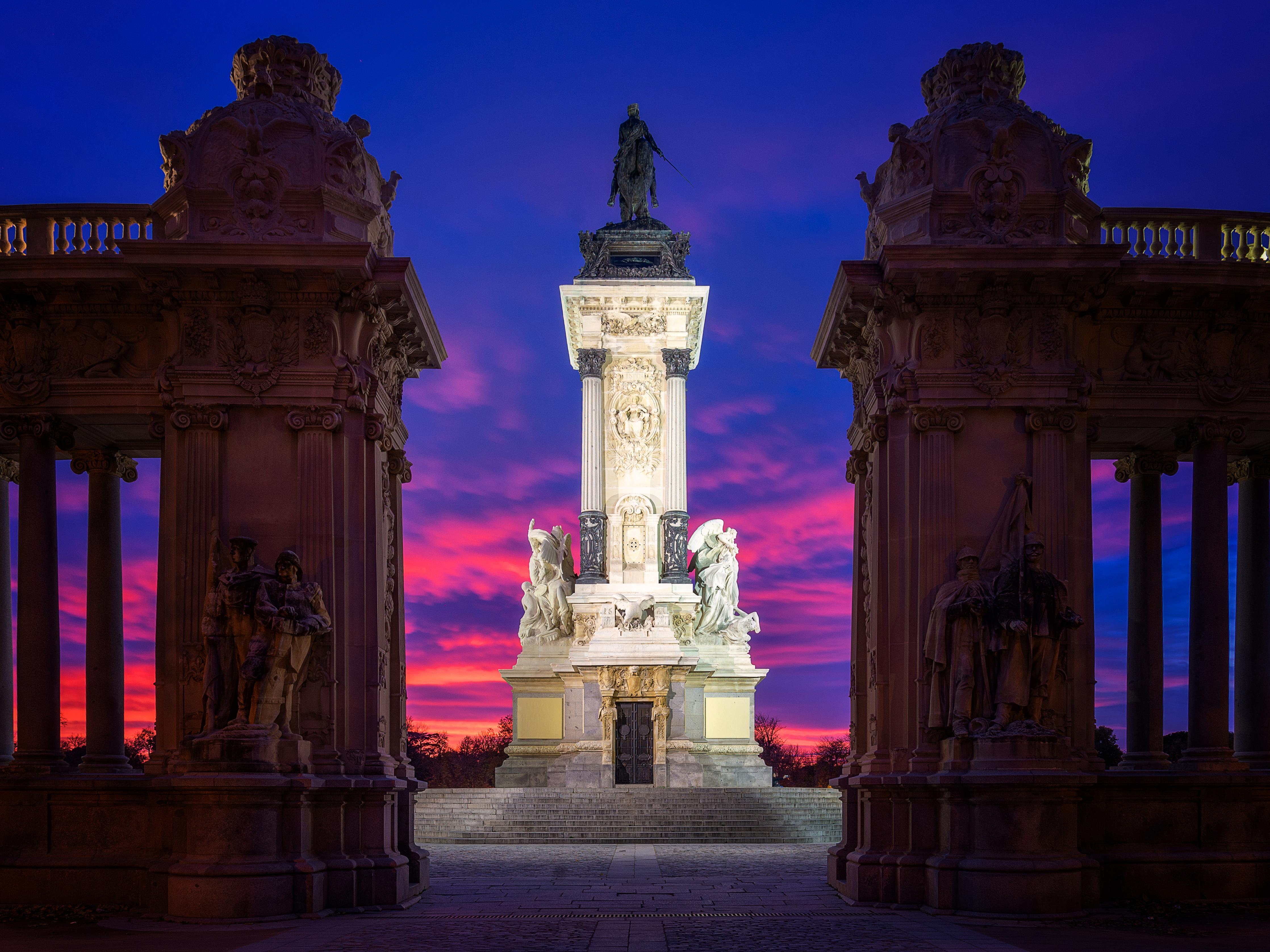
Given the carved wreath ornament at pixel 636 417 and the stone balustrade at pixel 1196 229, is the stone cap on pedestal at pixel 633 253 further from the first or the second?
the stone balustrade at pixel 1196 229

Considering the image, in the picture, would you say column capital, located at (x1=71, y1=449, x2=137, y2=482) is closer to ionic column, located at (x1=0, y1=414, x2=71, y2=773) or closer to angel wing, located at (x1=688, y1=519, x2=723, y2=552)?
ionic column, located at (x1=0, y1=414, x2=71, y2=773)

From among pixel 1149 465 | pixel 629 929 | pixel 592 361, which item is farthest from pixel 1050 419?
pixel 592 361

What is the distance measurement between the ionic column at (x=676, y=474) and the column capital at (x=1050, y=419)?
20621 mm

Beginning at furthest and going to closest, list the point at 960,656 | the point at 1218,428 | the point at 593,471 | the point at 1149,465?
the point at 593,471 → the point at 1149,465 → the point at 1218,428 → the point at 960,656

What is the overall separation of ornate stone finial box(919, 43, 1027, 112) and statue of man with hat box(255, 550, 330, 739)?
10854 mm

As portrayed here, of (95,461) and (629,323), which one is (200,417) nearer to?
(95,461)

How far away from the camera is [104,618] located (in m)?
21.6

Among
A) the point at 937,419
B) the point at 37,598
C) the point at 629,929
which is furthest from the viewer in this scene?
the point at 37,598

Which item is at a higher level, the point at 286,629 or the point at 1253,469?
the point at 1253,469

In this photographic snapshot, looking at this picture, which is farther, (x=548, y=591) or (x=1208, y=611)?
(x=548, y=591)

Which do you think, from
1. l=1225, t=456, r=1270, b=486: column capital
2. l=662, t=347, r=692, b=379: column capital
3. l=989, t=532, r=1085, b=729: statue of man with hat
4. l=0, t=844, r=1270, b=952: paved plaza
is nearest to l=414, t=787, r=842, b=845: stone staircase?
l=0, t=844, r=1270, b=952: paved plaza

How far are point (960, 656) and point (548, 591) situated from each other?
75.2ft

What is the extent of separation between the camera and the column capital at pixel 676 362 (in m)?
40.3

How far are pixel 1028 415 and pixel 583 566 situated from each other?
71.5 feet
